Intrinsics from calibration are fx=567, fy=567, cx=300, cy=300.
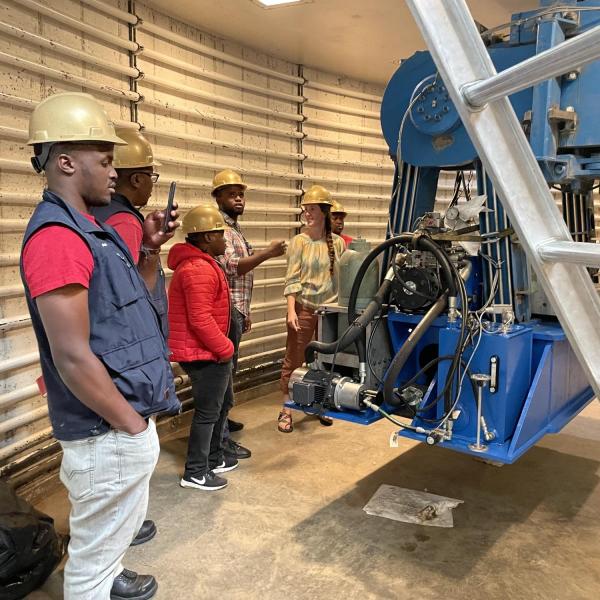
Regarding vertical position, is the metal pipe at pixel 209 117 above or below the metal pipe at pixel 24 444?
above

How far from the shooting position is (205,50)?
15.0 feet

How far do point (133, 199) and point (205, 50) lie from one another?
7.87ft

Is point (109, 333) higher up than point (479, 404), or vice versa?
point (109, 333)

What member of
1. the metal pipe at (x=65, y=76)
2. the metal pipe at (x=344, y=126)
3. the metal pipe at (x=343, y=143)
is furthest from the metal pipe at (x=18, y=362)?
the metal pipe at (x=344, y=126)

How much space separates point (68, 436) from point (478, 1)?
3.93m

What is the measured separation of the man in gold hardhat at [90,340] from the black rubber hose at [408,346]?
1.11 meters

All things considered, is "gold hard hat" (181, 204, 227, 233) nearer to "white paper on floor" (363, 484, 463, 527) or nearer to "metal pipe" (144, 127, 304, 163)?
"metal pipe" (144, 127, 304, 163)

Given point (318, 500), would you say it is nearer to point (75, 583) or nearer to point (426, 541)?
point (426, 541)

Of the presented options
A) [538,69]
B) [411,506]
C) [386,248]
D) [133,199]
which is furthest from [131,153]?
[411,506]

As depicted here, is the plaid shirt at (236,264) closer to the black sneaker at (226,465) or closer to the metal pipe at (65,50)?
the black sneaker at (226,465)

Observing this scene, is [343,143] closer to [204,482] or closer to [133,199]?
[133,199]

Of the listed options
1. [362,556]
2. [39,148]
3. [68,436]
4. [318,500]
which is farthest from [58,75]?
[362,556]

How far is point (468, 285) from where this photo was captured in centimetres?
293

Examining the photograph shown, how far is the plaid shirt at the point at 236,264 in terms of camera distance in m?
3.91
